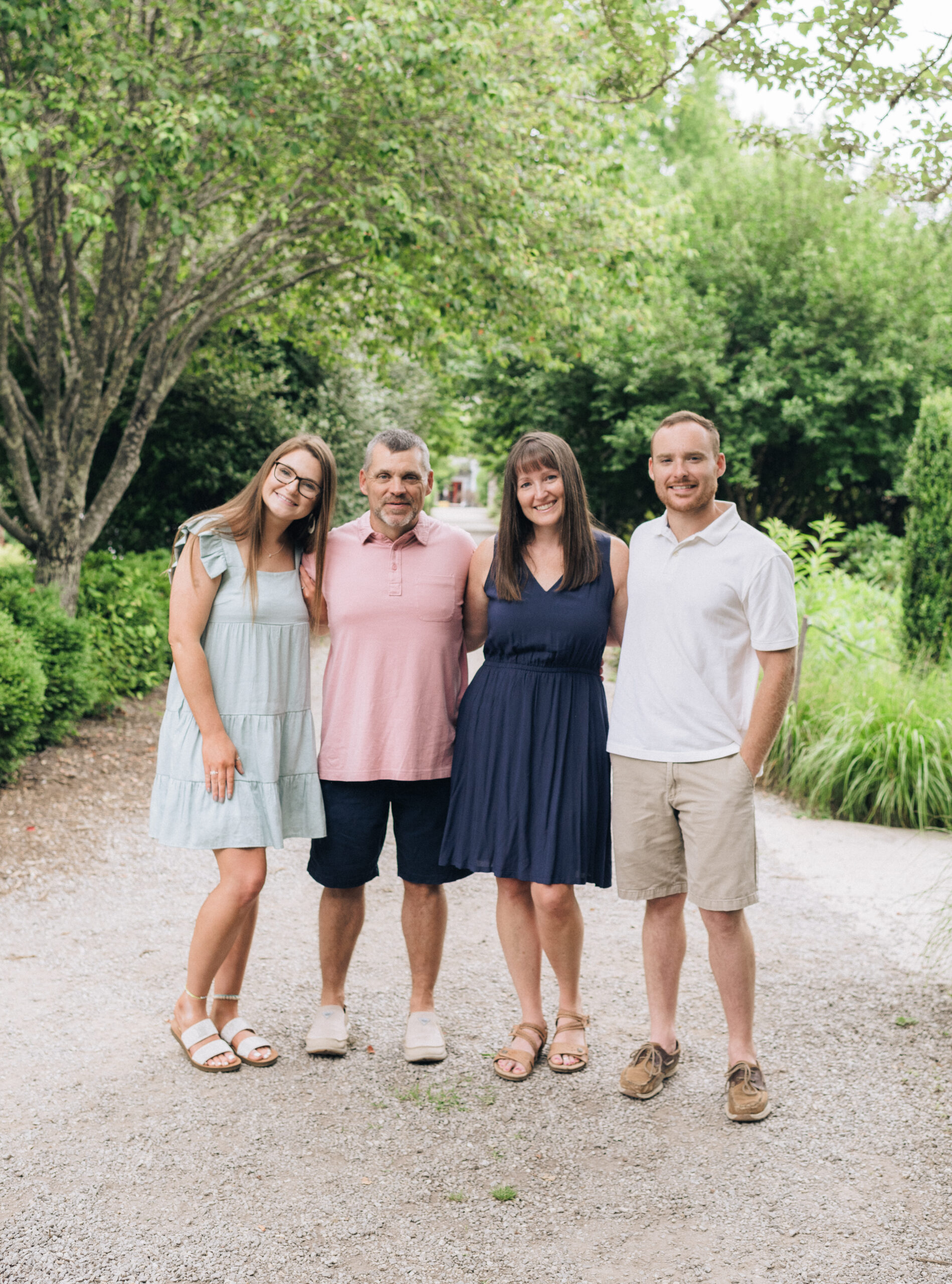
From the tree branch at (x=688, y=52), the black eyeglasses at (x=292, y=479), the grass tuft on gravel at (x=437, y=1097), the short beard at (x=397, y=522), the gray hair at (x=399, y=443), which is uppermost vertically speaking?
the tree branch at (x=688, y=52)

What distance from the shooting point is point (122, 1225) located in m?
2.54

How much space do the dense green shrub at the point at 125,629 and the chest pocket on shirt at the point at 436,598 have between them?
5.13 meters

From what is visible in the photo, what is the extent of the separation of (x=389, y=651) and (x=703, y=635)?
0.97 m

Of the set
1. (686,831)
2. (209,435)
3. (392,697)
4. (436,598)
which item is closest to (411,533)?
(436,598)

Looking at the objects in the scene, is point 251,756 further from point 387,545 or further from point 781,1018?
point 781,1018

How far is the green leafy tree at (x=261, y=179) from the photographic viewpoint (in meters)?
6.23

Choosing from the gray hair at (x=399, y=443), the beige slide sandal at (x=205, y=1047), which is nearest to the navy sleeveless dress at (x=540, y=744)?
the gray hair at (x=399, y=443)

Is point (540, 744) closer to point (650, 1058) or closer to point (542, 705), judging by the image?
point (542, 705)

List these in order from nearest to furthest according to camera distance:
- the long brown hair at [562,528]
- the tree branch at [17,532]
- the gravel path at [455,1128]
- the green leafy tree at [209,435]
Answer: the gravel path at [455,1128], the long brown hair at [562,528], the tree branch at [17,532], the green leafy tree at [209,435]

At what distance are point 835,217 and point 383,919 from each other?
14.9m

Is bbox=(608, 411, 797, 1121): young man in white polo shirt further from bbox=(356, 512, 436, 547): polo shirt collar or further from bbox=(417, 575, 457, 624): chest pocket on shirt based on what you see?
bbox=(356, 512, 436, 547): polo shirt collar

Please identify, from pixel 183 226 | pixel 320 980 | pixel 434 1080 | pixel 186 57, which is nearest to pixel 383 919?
pixel 320 980

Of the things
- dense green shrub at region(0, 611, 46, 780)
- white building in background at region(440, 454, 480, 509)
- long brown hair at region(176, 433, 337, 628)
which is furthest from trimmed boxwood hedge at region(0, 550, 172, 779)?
white building in background at region(440, 454, 480, 509)

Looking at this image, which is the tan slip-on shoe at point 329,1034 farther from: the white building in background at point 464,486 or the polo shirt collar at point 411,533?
the white building in background at point 464,486
